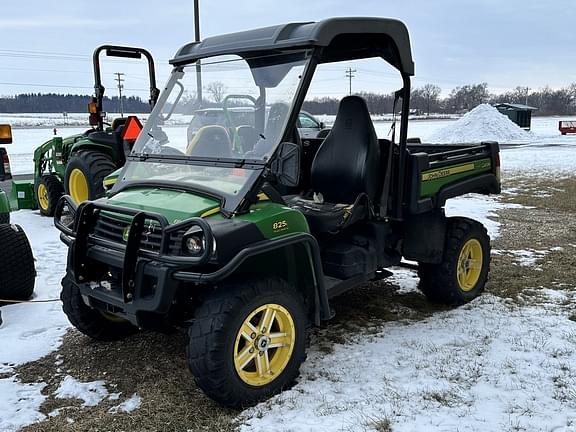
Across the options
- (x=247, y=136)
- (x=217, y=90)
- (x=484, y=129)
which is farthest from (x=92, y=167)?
(x=484, y=129)

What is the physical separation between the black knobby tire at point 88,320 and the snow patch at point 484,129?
1028 inches

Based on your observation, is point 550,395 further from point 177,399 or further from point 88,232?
point 88,232

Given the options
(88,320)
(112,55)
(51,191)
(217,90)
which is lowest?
(88,320)

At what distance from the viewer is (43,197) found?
9.59 meters

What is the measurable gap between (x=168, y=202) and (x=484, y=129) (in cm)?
2927

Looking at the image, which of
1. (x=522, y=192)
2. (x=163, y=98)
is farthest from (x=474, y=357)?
(x=522, y=192)

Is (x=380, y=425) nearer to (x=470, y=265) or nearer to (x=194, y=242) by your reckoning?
(x=194, y=242)

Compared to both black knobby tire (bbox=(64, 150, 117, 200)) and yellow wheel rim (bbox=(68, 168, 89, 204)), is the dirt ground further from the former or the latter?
yellow wheel rim (bbox=(68, 168, 89, 204))

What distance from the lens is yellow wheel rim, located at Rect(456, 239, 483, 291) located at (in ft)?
17.4

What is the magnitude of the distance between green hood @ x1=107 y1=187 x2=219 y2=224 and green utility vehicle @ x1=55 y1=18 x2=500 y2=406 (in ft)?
0.04

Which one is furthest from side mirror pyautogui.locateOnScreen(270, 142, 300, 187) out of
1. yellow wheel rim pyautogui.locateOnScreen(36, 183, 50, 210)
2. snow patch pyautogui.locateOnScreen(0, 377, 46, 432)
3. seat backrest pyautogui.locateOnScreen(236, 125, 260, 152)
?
yellow wheel rim pyautogui.locateOnScreen(36, 183, 50, 210)

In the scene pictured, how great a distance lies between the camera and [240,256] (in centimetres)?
315

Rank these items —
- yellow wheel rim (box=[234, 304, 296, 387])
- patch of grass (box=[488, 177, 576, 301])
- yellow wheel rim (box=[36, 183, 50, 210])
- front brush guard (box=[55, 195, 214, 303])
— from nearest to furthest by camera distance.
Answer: front brush guard (box=[55, 195, 214, 303]) → yellow wheel rim (box=[234, 304, 296, 387]) → patch of grass (box=[488, 177, 576, 301]) → yellow wheel rim (box=[36, 183, 50, 210])

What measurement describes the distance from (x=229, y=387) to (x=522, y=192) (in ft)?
34.5
